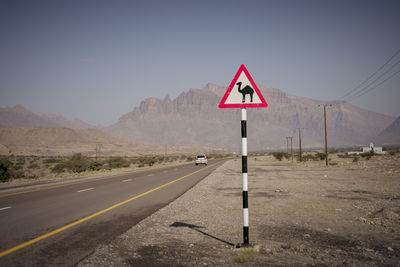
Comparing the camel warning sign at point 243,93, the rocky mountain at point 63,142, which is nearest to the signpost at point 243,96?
the camel warning sign at point 243,93

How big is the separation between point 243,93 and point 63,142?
156491mm

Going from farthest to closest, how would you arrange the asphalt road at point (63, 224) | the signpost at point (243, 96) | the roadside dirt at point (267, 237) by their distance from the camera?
the signpost at point (243, 96) → the asphalt road at point (63, 224) → the roadside dirt at point (267, 237)

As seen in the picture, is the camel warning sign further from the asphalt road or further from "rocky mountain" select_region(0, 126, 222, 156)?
"rocky mountain" select_region(0, 126, 222, 156)

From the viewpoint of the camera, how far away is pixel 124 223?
7.44 meters

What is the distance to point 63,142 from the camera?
5763 inches

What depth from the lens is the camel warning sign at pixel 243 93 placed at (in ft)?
17.4

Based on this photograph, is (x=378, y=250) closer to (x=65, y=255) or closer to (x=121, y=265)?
(x=121, y=265)

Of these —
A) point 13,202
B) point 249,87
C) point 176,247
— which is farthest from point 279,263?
point 13,202

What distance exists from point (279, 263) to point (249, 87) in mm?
2949

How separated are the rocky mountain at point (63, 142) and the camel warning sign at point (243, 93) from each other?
128952 mm

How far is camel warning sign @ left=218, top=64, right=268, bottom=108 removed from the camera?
17.4ft

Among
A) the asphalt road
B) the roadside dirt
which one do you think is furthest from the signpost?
the asphalt road

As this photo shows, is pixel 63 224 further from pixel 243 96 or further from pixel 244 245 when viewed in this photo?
pixel 243 96

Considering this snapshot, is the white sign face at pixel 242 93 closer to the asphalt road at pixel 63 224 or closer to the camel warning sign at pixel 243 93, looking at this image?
the camel warning sign at pixel 243 93
